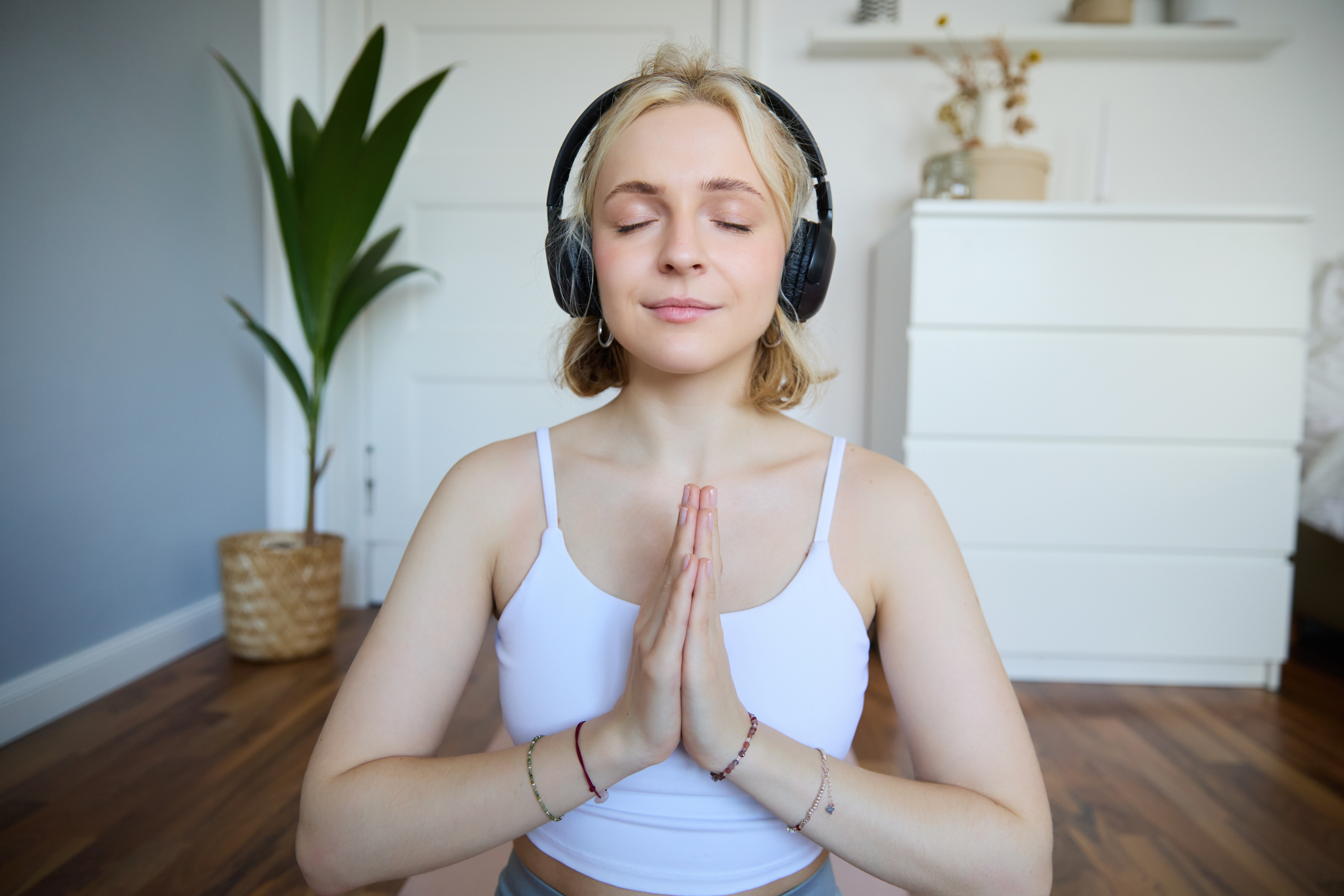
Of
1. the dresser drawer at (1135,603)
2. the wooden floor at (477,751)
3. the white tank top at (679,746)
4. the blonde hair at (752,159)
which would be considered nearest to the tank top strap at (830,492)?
the white tank top at (679,746)

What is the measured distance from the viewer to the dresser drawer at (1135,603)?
2.26 m

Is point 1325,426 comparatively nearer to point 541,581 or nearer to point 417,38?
point 541,581

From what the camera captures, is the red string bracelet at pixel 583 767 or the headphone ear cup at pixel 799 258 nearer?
the red string bracelet at pixel 583 767

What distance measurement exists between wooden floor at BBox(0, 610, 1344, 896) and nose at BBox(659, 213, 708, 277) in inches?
44.8

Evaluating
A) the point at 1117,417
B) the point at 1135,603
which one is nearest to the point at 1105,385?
the point at 1117,417

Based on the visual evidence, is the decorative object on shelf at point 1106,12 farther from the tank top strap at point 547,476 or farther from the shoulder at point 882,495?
the tank top strap at point 547,476

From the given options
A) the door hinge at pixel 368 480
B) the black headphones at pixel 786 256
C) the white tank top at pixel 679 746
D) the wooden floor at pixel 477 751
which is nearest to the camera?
the white tank top at pixel 679 746

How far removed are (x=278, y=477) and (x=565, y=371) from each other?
222 cm

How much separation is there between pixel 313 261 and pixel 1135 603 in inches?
101

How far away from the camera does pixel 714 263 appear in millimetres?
714

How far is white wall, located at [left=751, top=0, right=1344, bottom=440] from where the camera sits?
9.12ft

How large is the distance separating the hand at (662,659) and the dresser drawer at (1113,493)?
1.78 meters

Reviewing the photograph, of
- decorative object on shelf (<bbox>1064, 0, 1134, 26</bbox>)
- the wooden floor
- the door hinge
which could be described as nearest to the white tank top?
the wooden floor

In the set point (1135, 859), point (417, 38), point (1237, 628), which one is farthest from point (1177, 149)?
point (417, 38)
